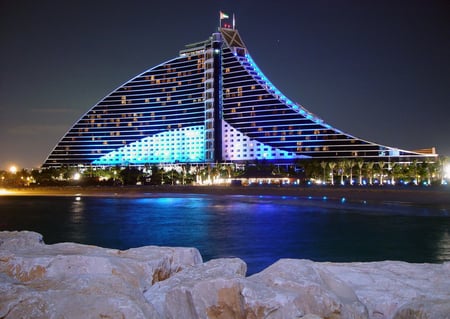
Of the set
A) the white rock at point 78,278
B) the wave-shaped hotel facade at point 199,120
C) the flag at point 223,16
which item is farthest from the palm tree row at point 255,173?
the white rock at point 78,278

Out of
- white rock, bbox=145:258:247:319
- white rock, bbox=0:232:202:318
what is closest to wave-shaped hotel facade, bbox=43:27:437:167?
white rock, bbox=0:232:202:318

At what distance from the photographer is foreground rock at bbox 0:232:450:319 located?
3.98 metres

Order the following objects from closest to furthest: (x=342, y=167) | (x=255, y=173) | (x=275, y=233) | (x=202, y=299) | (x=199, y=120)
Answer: (x=202, y=299)
(x=275, y=233)
(x=342, y=167)
(x=255, y=173)
(x=199, y=120)

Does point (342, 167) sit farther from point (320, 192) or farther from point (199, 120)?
point (199, 120)

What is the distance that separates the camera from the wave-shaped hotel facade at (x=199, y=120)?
103m

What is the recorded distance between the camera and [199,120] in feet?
385

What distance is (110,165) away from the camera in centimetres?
12044

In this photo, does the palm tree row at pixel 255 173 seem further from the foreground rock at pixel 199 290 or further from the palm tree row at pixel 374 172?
the foreground rock at pixel 199 290

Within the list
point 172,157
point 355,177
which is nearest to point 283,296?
point 355,177

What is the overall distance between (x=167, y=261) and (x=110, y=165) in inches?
4634

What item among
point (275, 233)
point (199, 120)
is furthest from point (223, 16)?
point (275, 233)

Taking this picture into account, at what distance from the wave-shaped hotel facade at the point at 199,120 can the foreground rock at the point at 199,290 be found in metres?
92.8

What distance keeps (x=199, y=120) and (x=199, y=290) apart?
→ 113 meters

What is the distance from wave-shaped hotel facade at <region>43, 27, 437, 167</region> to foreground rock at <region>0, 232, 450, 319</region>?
304 ft
